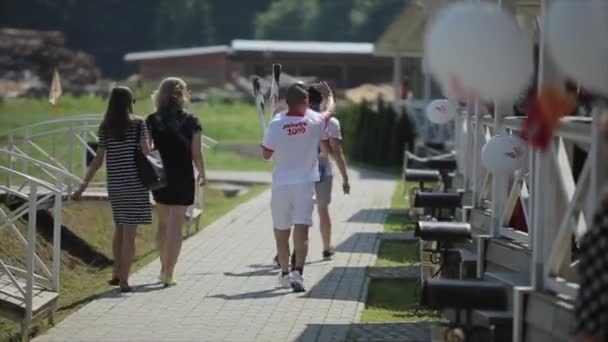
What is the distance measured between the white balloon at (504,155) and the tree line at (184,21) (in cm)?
8219

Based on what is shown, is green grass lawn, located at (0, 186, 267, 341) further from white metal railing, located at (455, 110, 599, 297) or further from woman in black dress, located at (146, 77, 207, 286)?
white metal railing, located at (455, 110, 599, 297)

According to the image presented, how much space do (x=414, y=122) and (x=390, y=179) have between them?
383cm

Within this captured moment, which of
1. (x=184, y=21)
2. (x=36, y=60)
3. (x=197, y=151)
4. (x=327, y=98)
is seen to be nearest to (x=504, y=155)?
(x=197, y=151)

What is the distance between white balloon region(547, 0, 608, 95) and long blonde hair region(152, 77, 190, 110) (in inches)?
214

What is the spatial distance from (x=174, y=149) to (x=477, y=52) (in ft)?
16.9

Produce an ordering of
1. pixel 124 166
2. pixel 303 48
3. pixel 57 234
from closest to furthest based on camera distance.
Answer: pixel 57 234 < pixel 124 166 < pixel 303 48

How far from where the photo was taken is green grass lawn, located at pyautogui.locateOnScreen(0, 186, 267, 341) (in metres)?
10.8

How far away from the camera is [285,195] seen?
1064 centimetres

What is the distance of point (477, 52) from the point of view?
19.5 ft

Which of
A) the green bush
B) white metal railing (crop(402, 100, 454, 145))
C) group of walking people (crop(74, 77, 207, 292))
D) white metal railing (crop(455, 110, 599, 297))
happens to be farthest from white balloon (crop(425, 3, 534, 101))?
the green bush

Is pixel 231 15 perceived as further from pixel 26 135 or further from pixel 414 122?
pixel 26 135

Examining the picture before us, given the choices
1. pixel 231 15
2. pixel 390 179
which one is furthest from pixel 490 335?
pixel 231 15

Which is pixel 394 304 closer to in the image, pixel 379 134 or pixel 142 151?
pixel 142 151

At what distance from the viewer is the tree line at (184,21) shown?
95.2 m
